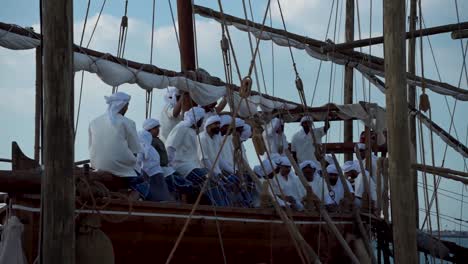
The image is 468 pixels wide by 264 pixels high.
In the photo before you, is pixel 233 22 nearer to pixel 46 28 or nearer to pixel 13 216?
pixel 13 216

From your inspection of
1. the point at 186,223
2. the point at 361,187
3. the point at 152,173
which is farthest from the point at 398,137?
the point at 361,187

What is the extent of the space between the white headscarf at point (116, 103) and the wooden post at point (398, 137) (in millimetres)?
3033

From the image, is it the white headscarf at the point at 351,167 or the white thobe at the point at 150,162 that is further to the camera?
the white headscarf at the point at 351,167

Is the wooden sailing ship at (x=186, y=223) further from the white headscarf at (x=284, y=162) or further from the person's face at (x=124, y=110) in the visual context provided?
the white headscarf at (x=284, y=162)

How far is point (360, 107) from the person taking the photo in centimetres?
1519

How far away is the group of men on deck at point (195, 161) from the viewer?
9609 millimetres

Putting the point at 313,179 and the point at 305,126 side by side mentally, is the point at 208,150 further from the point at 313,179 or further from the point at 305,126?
the point at 305,126

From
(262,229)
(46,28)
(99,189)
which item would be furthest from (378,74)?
(46,28)

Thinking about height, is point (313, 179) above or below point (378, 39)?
below

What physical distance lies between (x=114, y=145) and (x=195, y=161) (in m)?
1.79

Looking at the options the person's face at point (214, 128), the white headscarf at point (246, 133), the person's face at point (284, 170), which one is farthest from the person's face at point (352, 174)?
the person's face at point (214, 128)

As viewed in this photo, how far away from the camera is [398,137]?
25.4 feet

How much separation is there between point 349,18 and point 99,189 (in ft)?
43.9

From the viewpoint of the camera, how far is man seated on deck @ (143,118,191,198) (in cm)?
1046
